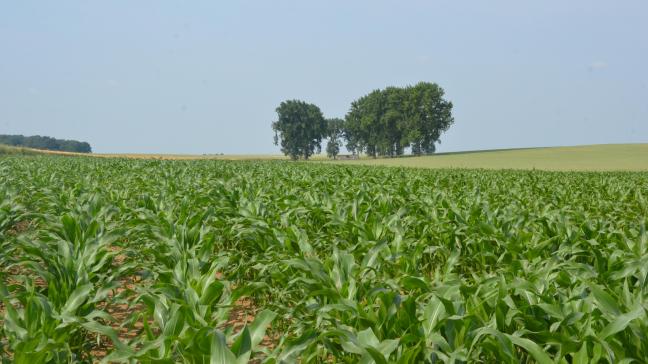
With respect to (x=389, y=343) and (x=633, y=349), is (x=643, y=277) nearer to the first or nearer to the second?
(x=633, y=349)

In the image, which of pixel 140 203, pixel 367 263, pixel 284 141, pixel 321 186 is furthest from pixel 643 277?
pixel 284 141

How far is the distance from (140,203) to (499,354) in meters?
6.29

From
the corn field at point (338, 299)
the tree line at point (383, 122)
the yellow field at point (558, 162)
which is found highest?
the tree line at point (383, 122)

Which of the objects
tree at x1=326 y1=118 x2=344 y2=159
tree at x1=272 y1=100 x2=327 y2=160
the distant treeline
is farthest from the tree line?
the distant treeline

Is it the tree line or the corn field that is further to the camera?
the tree line

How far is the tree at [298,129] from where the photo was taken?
299 ft

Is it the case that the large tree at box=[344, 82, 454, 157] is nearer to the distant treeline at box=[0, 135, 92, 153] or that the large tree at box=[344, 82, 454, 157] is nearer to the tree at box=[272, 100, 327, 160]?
the tree at box=[272, 100, 327, 160]

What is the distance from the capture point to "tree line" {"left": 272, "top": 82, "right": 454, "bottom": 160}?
79.1 m

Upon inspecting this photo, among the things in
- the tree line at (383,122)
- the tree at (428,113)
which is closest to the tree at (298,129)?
the tree line at (383,122)

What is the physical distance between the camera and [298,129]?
91375mm

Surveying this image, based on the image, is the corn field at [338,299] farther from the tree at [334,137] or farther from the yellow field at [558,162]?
the tree at [334,137]

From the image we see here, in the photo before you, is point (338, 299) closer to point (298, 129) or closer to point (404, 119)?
point (404, 119)

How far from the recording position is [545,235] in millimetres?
5402

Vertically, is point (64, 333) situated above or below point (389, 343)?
below
